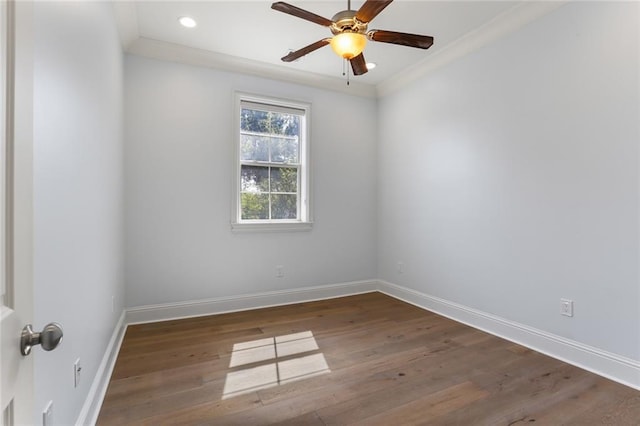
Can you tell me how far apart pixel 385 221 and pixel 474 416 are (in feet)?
8.93

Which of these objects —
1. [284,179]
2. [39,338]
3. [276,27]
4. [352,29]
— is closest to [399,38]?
[352,29]

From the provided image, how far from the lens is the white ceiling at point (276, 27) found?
262 cm

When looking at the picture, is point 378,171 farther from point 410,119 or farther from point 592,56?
point 592,56

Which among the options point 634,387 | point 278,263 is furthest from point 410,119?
point 634,387

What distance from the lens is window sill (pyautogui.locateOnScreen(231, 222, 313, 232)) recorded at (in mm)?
3562

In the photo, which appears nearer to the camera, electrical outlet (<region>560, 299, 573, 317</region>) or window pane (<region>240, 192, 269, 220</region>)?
electrical outlet (<region>560, 299, 573, 317</region>)

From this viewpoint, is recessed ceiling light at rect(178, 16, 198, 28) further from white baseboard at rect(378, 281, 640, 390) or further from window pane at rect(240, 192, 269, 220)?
white baseboard at rect(378, 281, 640, 390)

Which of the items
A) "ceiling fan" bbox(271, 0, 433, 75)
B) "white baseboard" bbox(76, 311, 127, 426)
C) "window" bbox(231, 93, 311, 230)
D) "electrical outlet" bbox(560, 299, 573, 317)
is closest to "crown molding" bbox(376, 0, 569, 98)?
"ceiling fan" bbox(271, 0, 433, 75)

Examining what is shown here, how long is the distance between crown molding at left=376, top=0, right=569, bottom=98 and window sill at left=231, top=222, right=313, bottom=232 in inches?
83.3

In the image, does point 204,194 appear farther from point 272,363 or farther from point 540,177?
point 540,177

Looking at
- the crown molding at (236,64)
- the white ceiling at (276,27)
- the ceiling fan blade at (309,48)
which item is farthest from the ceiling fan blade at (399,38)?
the crown molding at (236,64)

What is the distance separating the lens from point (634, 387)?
6.70 ft

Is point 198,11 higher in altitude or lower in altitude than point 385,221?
higher

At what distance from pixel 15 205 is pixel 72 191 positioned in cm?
99
